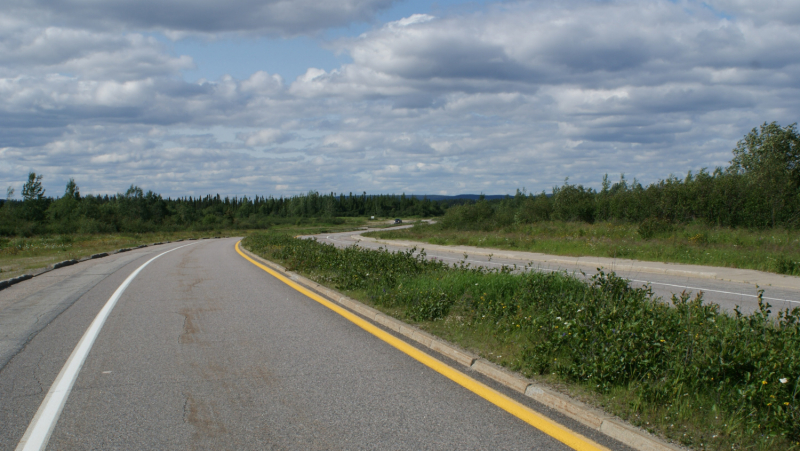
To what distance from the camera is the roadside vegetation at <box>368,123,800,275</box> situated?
18.7 meters

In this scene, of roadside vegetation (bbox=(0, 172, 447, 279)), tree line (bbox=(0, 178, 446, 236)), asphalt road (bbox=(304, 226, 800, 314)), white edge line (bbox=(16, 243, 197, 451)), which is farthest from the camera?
tree line (bbox=(0, 178, 446, 236))

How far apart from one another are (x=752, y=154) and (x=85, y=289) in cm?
5851

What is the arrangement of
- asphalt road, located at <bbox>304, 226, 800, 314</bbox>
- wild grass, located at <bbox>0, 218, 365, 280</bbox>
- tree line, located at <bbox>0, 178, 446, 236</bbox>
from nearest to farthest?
asphalt road, located at <bbox>304, 226, 800, 314</bbox> < wild grass, located at <bbox>0, 218, 365, 280</bbox> < tree line, located at <bbox>0, 178, 446, 236</bbox>

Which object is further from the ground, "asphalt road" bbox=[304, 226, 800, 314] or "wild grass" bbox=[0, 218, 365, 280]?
"asphalt road" bbox=[304, 226, 800, 314]

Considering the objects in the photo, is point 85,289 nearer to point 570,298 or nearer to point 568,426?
point 570,298

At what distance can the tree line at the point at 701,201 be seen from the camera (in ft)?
89.7

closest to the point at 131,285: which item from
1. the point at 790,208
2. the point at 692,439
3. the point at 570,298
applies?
the point at 570,298

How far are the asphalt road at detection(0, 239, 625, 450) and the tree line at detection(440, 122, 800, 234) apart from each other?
2298cm

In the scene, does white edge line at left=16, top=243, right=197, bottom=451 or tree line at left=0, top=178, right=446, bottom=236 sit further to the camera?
tree line at left=0, top=178, right=446, bottom=236

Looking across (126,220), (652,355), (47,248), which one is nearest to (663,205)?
(652,355)

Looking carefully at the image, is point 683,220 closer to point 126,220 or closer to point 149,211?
point 126,220

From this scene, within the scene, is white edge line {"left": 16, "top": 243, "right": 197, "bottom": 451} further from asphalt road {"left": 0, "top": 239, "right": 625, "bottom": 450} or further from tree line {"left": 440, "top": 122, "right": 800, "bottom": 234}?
tree line {"left": 440, "top": 122, "right": 800, "bottom": 234}

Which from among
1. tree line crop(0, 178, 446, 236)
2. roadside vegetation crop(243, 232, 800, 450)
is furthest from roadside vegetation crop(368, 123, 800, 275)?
tree line crop(0, 178, 446, 236)

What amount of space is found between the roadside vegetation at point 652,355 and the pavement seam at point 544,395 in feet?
0.43
